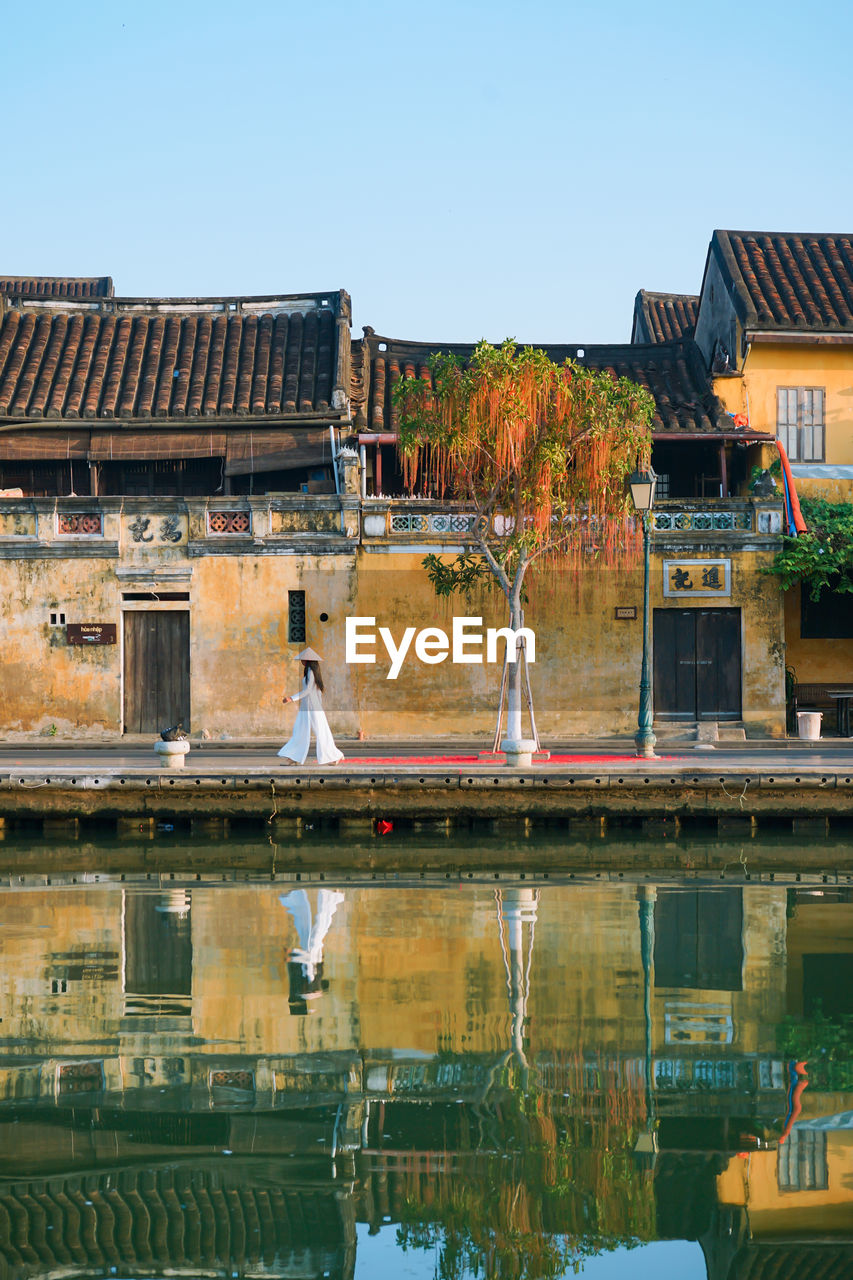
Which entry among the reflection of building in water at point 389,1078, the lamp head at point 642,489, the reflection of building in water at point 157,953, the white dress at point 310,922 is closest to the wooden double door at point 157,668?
the lamp head at point 642,489

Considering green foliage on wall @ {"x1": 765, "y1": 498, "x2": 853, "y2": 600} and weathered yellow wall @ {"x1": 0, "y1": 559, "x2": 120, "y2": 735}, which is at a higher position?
green foliage on wall @ {"x1": 765, "y1": 498, "x2": 853, "y2": 600}

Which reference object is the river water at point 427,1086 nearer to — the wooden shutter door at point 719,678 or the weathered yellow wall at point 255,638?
the weathered yellow wall at point 255,638

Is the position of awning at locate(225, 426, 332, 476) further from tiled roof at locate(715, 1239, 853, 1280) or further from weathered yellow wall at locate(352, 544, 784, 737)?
tiled roof at locate(715, 1239, 853, 1280)

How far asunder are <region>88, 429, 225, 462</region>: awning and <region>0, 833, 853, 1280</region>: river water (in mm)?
13134

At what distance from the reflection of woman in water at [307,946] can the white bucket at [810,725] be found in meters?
11.6

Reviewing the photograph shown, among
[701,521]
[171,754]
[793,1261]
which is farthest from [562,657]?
[793,1261]

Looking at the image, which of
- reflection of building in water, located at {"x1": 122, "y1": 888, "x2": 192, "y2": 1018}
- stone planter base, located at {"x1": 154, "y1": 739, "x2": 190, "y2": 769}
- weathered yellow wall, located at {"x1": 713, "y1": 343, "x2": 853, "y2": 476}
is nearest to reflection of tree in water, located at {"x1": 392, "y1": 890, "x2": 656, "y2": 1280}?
reflection of building in water, located at {"x1": 122, "y1": 888, "x2": 192, "y2": 1018}

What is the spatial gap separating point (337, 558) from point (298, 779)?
734cm

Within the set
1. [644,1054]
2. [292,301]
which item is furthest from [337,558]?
[644,1054]

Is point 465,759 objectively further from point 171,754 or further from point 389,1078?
point 389,1078

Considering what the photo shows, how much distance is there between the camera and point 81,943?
491 inches

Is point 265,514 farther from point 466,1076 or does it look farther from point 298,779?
point 466,1076

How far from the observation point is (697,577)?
970 inches

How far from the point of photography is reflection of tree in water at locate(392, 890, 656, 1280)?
21.4 ft
